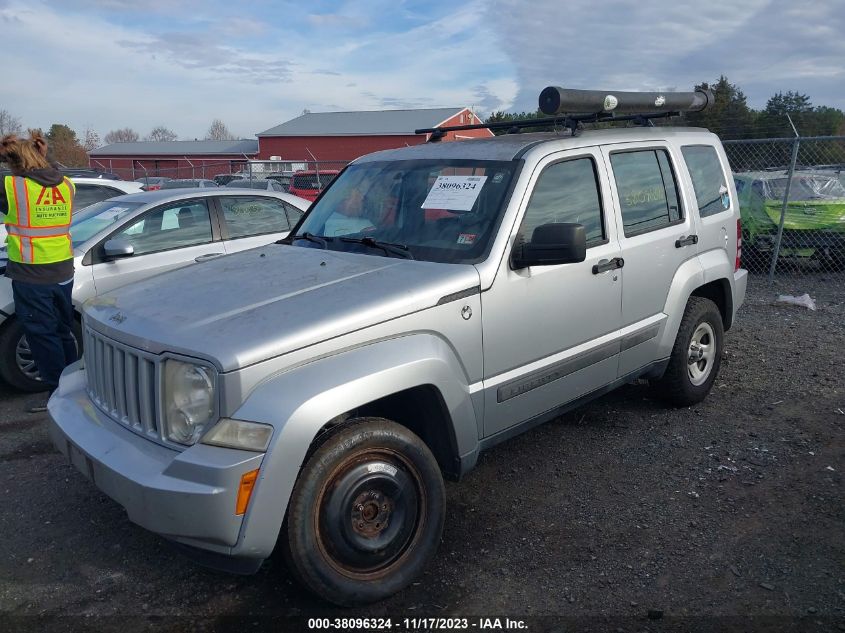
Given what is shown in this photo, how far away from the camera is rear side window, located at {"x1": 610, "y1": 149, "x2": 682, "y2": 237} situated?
4383 mm

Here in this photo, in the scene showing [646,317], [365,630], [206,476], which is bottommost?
[365,630]

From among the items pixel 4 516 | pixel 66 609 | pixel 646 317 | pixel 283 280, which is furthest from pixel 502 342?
pixel 4 516

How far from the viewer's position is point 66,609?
122 inches

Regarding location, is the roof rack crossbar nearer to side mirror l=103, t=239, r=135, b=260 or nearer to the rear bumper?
the rear bumper

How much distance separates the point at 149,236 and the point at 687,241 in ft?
14.8

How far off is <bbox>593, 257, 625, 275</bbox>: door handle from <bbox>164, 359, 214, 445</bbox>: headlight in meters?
2.30

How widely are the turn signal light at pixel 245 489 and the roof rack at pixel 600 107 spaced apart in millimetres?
2615

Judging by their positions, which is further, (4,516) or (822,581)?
(4,516)

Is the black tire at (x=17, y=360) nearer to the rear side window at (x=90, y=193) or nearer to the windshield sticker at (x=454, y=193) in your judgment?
the windshield sticker at (x=454, y=193)

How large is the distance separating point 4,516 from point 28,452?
93cm

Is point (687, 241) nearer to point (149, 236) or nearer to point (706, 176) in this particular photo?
point (706, 176)

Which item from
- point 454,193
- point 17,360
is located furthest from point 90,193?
point 454,193

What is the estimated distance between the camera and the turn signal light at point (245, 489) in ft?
8.41

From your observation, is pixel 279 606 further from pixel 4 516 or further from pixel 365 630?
pixel 4 516
